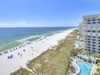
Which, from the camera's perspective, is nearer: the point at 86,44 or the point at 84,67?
the point at 84,67

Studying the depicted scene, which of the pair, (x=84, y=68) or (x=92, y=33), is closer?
(x=84, y=68)

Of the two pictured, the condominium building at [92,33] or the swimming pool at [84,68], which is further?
the condominium building at [92,33]

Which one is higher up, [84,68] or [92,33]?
[92,33]

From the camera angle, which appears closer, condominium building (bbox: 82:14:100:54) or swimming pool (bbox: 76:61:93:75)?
swimming pool (bbox: 76:61:93:75)

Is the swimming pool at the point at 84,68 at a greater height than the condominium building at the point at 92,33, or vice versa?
the condominium building at the point at 92,33

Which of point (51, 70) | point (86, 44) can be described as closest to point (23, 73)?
point (51, 70)

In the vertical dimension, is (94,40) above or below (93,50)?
above

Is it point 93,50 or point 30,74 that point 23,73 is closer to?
point 30,74

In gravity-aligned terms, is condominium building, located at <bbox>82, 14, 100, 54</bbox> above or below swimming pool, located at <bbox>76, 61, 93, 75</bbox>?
above
